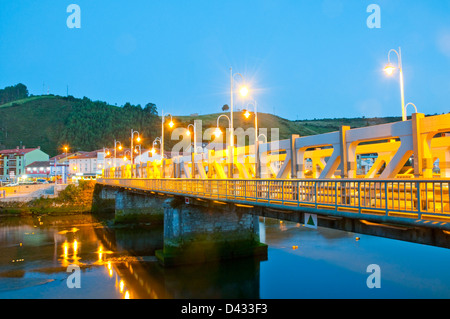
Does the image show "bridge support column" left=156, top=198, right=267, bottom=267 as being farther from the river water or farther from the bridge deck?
the bridge deck

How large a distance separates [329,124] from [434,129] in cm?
17700

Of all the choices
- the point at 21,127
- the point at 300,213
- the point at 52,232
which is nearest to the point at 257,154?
the point at 300,213

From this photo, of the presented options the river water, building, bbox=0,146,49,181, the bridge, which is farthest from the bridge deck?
building, bbox=0,146,49,181

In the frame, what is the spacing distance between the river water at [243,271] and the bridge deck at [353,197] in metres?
5.74

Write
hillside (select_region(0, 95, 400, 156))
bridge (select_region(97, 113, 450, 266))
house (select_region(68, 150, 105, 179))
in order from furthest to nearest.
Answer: hillside (select_region(0, 95, 400, 156)) < house (select_region(68, 150, 105, 179)) < bridge (select_region(97, 113, 450, 266))

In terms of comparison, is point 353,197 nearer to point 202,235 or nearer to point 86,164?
point 202,235

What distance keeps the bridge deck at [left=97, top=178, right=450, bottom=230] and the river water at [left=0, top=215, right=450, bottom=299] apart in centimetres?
574

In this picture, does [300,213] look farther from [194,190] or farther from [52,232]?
[52,232]

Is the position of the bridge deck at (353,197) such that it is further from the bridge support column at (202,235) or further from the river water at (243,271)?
the river water at (243,271)

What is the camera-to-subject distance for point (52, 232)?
130ft

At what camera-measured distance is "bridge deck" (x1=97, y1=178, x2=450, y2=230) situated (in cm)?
820

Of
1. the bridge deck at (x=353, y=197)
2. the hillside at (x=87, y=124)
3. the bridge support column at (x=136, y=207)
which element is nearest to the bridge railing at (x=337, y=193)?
the bridge deck at (x=353, y=197)

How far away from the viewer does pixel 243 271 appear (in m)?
22.9

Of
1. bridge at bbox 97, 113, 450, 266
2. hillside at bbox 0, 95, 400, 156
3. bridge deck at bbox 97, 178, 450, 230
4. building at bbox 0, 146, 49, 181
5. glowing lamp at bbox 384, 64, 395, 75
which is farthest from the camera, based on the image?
hillside at bbox 0, 95, 400, 156
